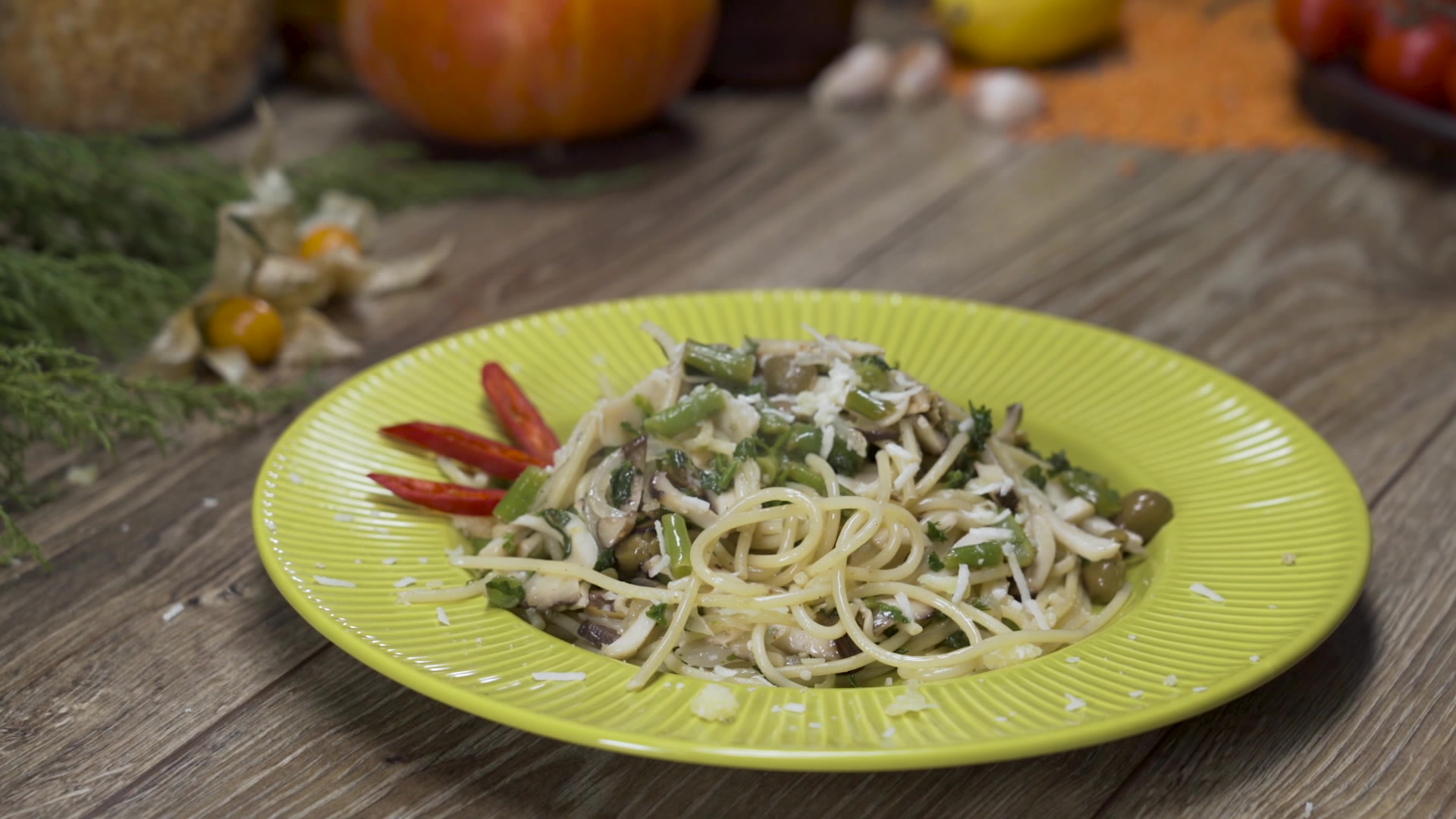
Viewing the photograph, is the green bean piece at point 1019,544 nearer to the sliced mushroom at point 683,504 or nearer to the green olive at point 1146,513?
the green olive at point 1146,513

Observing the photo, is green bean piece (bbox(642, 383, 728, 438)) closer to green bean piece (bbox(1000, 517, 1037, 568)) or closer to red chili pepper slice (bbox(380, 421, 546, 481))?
red chili pepper slice (bbox(380, 421, 546, 481))

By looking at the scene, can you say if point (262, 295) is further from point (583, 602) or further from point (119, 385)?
point (583, 602)

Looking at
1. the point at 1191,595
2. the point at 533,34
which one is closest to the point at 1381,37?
the point at 533,34

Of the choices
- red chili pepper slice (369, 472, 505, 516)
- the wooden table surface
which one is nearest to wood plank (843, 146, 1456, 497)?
the wooden table surface

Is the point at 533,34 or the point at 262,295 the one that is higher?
the point at 533,34

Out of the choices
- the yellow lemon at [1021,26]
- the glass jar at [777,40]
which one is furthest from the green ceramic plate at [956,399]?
the yellow lemon at [1021,26]

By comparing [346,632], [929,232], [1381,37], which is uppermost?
[1381,37]

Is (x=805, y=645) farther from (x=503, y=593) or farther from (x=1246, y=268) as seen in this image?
(x=1246, y=268)
